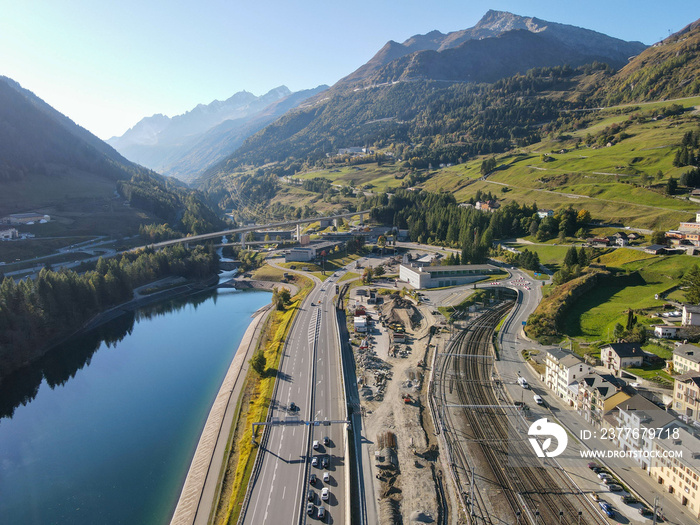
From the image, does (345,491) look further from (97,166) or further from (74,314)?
(97,166)

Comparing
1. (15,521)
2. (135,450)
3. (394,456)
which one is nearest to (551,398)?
(394,456)

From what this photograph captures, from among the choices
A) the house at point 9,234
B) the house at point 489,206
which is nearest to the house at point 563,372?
the house at point 489,206

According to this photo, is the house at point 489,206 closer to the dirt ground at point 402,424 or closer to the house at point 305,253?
the house at point 305,253

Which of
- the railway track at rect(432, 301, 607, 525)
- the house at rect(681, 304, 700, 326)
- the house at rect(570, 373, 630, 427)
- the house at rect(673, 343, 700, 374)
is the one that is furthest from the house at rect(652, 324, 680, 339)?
the railway track at rect(432, 301, 607, 525)

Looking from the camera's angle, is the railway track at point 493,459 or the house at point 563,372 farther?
the house at point 563,372

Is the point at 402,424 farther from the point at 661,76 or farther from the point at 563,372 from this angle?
the point at 661,76
